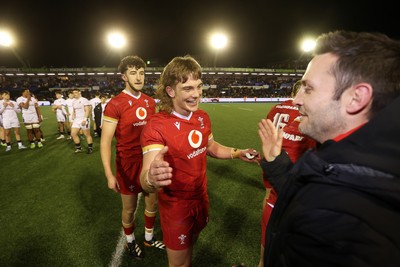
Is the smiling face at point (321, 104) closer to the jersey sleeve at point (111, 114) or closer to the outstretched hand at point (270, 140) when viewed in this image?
the outstretched hand at point (270, 140)

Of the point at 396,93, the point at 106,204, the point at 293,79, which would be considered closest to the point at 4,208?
the point at 106,204

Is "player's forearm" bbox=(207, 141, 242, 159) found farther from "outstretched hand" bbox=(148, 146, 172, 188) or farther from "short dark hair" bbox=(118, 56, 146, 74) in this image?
"short dark hair" bbox=(118, 56, 146, 74)

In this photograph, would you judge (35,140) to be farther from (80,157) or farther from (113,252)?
(113,252)

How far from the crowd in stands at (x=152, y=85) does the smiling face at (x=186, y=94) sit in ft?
130

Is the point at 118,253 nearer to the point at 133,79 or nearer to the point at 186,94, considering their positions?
the point at 133,79

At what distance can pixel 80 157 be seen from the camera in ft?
26.6

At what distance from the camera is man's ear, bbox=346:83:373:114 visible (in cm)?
105

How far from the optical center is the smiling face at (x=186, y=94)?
2.21 m

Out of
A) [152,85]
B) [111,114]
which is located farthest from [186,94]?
[152,85]

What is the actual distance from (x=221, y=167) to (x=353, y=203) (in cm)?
626

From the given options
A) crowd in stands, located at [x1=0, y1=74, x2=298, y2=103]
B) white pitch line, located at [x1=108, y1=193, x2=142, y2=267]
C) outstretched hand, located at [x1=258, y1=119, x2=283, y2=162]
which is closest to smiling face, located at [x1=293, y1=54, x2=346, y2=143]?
outstretched hand, located at [x1=258, y1=119, x2=283, y2=162]

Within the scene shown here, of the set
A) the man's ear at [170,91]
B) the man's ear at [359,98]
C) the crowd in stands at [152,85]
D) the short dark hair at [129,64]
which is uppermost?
the short dark hair at [129,64]

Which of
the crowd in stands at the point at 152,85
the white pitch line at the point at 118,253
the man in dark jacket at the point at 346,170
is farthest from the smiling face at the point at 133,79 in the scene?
the crowd in stands at the point at 152,85

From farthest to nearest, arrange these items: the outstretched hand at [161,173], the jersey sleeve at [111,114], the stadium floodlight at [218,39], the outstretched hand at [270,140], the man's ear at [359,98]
→ the stadium floodlight at [218,39]
the jersey sleeve at [111,114]
the outstretched hand at [270,140]
the outstretched hand at [161,173]
the man's ear at [359,98]
